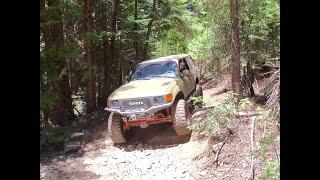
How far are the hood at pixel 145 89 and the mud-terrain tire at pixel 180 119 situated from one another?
52 centimetres

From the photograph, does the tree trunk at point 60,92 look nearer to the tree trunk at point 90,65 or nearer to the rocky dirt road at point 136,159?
the tree trunk at point 90,65

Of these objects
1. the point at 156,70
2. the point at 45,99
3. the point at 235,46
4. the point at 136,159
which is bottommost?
the point at 136,159

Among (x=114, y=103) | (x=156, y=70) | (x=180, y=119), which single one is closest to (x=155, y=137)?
(x=180, y=119)

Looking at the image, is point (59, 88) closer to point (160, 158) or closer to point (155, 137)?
point (155, 137)

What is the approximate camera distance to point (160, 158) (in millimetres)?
9133

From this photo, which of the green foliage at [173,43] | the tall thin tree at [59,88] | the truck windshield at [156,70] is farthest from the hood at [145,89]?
the green foliage at [173,43]

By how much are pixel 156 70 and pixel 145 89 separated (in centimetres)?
148

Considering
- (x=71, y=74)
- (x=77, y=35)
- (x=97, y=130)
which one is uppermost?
(x=77, y=35)

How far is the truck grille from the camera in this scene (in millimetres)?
9531

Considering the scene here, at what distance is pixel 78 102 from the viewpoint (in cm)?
1588

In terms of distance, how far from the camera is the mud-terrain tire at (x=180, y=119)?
9602 millimetres
